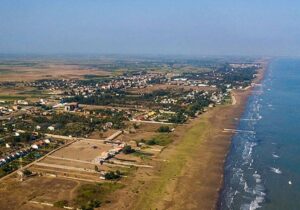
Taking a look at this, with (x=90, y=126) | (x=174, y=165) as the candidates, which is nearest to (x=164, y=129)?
(x=90, y=126)

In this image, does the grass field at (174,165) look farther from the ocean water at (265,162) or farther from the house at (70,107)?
the house at (70,107)

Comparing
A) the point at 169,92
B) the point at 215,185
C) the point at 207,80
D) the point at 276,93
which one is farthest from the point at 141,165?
the point at 207,80

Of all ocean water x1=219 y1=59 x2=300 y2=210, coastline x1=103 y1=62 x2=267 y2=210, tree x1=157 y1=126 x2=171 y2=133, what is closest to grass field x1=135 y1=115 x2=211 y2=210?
coastline x1=103 y1=62 x2=267 y2=210

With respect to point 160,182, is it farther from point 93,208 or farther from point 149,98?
point 149,98

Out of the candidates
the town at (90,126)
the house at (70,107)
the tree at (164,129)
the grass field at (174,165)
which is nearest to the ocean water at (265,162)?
the grass field at (174,165)

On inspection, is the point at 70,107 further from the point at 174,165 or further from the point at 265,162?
the point at 265,162
